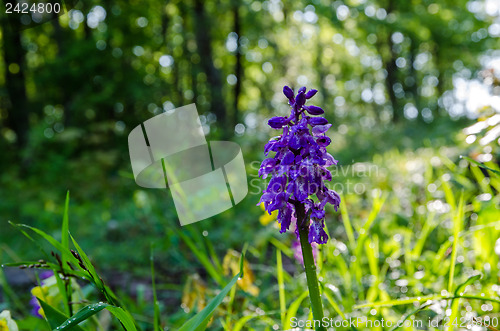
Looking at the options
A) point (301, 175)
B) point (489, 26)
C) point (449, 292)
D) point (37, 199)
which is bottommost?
point (37, 199)

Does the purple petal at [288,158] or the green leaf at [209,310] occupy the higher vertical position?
the purple petal at [288,158]

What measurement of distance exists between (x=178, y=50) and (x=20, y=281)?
41.3 feet

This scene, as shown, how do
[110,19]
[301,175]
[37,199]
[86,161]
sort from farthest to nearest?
[110,19] → [86,161] → [37,199] → [301,175]

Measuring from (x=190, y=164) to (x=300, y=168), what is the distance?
16.1 feet

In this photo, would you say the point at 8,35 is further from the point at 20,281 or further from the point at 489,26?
the point at 489,26

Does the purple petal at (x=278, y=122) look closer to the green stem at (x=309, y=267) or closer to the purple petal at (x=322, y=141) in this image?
the purple petal at (x=322, y=141)

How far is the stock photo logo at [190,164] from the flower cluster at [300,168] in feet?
2.42

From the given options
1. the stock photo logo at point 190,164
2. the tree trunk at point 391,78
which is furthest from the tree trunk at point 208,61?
the tree trunk at point 391,78

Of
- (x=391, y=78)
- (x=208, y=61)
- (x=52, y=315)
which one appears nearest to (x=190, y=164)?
(x=208, y=61)

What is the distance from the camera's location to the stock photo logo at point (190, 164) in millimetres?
3242

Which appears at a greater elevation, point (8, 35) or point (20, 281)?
point (8, 35)

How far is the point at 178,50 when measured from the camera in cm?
1455

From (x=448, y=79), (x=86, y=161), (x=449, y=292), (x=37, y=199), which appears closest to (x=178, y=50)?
(x=86, y=161)

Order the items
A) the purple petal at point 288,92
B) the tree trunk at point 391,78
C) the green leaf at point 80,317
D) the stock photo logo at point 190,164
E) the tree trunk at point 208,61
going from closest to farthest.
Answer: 1. the green leaf at point 80,317
2. the purple petal at point 288,92
3. the stock photo logo at point 190,164
4. the tree trunk at point 208,61
5. the tree trunk at point 391,78
